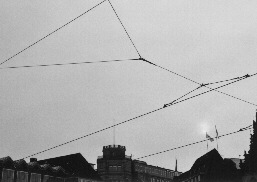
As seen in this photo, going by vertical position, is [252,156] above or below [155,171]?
below

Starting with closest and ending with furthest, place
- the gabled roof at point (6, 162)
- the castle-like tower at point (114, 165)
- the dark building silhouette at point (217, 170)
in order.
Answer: the gabled roof at point (6, 162)
the dark building silhouette at point (217, 170)
the castle-like tower at point (114, 165)

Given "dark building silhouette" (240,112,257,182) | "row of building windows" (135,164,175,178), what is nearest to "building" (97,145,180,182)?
"row of building windows" (135,164,175,178)

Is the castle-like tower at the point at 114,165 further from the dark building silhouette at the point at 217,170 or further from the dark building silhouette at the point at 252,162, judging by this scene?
the dark building silhouette at the point at 252,162

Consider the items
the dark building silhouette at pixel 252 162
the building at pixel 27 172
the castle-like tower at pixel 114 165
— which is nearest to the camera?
the dark building silhouette at pixel 252 162

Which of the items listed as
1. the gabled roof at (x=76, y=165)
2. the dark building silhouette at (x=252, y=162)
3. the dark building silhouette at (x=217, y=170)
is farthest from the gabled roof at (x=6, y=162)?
the dark building silhouette at (x=252, y=162)

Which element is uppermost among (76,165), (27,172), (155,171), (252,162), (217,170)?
(155,171)

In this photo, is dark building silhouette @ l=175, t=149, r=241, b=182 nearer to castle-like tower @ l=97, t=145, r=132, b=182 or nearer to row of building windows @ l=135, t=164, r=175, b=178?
castle-like tower @ l=97, t=145, r=132, b=182

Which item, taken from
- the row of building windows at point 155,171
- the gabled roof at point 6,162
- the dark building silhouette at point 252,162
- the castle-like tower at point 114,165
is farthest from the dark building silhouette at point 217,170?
the row of building windows at point 155,171

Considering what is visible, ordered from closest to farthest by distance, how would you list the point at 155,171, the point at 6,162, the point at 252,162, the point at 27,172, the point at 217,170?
the point at 252,162, the point at 6,162, the point at 27,172, the point at 217,170, the point at 155,171

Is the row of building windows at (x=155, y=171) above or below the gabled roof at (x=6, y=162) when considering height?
above

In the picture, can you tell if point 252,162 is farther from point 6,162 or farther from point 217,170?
point 6,162

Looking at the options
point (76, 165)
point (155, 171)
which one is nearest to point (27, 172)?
point (76, 165)

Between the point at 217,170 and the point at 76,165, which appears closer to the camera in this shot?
the point at 217,170

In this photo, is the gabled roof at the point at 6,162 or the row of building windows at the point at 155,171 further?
the row of building windows at the point at 155,171
